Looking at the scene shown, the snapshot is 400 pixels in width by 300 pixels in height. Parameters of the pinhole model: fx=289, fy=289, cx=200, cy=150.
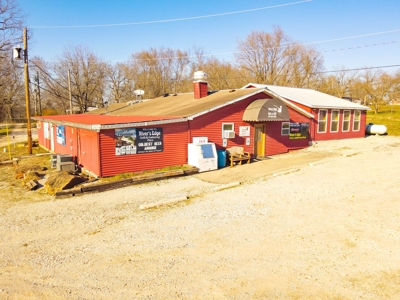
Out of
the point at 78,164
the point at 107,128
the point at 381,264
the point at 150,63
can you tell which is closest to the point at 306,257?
the point at 381,264

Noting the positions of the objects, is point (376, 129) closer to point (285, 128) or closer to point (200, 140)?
point (285, 128)

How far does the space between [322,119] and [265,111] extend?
9.89 metres

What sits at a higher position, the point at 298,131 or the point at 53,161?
the point at 298,131

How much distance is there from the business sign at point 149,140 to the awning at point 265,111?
562 centimetres

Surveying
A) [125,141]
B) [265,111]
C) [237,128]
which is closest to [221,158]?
[237,128]

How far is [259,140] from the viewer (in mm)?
18094

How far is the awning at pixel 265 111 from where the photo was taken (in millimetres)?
16234

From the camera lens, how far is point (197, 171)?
14.1 metres

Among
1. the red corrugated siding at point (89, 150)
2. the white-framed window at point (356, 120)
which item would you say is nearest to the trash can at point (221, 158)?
the red corrugated siding at point (89, 150)

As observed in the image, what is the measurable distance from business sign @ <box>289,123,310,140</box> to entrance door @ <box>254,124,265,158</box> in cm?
277

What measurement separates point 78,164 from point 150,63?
47.6m

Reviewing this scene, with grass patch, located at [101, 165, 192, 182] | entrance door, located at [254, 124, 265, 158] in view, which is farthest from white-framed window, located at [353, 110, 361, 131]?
grass patch, located at [101, 165, 192, 182]

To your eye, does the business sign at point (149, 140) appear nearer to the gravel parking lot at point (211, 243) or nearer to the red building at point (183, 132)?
the red building at point (183, 132)

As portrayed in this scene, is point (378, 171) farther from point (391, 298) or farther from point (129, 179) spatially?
point (129, 179)
